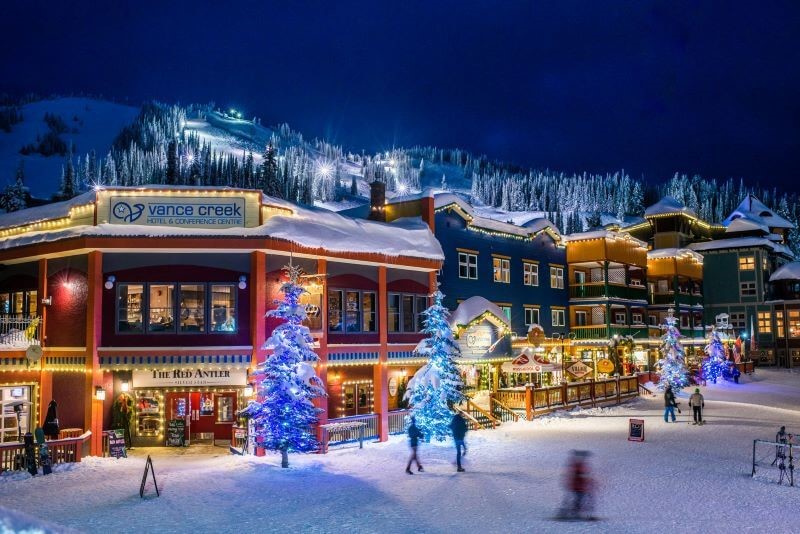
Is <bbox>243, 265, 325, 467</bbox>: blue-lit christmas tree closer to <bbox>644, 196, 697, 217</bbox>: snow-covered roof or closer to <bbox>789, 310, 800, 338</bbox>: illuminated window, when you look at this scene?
<bbox>644, 196, 697, 217</bbox>: snow-covered roof

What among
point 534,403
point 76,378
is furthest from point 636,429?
point 76,378

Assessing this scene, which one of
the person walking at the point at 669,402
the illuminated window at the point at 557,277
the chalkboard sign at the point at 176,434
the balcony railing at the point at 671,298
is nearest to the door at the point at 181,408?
the chalkboard sign at the point at 176,434

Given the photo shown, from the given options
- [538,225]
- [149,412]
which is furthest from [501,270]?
[149,412]

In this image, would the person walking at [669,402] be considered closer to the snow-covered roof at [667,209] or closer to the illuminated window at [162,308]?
the illuminated window at [162,308]

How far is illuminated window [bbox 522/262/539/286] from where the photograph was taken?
1791 inches

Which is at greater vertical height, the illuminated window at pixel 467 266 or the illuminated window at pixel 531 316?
the illuminated window at pixel 467 266

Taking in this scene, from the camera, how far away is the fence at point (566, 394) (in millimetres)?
32906

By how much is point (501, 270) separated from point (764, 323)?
130 ft

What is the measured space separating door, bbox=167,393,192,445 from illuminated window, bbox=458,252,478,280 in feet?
58.5

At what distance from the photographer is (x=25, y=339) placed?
83.0ft

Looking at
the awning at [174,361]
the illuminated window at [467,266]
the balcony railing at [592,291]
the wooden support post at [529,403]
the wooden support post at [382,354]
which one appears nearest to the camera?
the awning at [174,361]

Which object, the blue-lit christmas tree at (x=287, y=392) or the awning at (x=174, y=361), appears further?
the awning at (x=174, y=361)

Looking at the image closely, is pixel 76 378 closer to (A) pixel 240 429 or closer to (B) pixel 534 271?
(A) pixel 240 429

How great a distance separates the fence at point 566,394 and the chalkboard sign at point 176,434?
13.9 m
